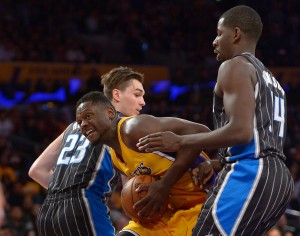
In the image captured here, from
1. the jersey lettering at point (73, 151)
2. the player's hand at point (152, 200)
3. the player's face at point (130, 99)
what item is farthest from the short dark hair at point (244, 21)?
the jersey lettering at point (73, 151)

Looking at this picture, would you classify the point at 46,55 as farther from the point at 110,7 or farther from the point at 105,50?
the point at 110,7

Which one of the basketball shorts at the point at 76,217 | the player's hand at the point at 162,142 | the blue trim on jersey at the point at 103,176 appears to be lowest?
the basketball shorts at the point at 76,217

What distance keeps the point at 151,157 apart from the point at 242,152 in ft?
2.67

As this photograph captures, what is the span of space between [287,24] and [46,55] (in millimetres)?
7398

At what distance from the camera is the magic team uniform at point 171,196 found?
437 cm

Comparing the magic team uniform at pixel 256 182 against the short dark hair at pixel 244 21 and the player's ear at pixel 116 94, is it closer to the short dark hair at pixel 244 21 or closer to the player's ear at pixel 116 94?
the short dark hair at pixel 244 21

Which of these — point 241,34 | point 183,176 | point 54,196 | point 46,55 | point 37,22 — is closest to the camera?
point 241,34

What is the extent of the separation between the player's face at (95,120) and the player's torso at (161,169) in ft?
0.45

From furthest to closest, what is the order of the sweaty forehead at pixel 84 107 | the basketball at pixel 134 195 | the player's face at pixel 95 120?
1. the sweaty forehead at pixel 84 107
2. the player's face at pixel 95 120
3. the basketball at pixel 134 195

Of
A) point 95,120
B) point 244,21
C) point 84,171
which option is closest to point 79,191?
point 84,171

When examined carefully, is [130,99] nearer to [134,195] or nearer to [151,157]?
[151,157]

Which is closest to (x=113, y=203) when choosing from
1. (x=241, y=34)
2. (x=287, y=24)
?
(x=241, y=34)

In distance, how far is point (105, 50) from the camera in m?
17.1

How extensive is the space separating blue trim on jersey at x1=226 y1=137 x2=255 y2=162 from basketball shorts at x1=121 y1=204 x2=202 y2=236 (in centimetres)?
77
